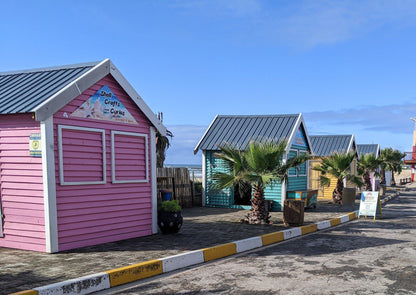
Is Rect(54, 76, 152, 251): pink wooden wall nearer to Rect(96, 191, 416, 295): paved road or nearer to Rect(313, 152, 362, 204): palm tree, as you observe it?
Rect(96, 191, 416, 295): paved road

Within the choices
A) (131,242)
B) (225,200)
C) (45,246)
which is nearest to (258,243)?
(131,242)

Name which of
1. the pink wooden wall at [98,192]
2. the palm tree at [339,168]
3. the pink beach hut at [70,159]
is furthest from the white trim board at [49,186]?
the palm tree at [339,168]

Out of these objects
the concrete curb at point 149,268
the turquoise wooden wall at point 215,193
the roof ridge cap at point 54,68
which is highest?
the roof ridge cap at point 54,68

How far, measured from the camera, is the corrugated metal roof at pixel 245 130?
16.6 metres

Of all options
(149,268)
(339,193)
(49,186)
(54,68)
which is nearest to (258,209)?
(149,268)

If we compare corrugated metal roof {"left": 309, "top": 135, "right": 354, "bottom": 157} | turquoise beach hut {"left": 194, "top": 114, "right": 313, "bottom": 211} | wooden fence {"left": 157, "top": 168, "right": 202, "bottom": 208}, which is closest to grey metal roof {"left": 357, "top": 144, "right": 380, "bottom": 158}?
corrugated metal roof {"left": 309, "top": 135, "right": 354, "bottom": 157}

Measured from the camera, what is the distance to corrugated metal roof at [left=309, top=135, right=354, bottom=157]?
24.2 meters

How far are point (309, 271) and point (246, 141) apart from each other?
1033 cm

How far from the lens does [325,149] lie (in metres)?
24.5

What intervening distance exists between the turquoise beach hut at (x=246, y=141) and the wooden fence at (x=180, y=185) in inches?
22.7

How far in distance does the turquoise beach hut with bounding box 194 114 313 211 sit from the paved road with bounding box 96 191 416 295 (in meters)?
7.04

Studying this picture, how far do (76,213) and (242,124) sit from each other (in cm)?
1114

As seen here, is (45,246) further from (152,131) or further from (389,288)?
(389,288)

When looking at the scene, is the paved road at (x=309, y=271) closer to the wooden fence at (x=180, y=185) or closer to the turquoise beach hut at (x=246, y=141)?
the turquoise beach hut at (x=246, y=141)
